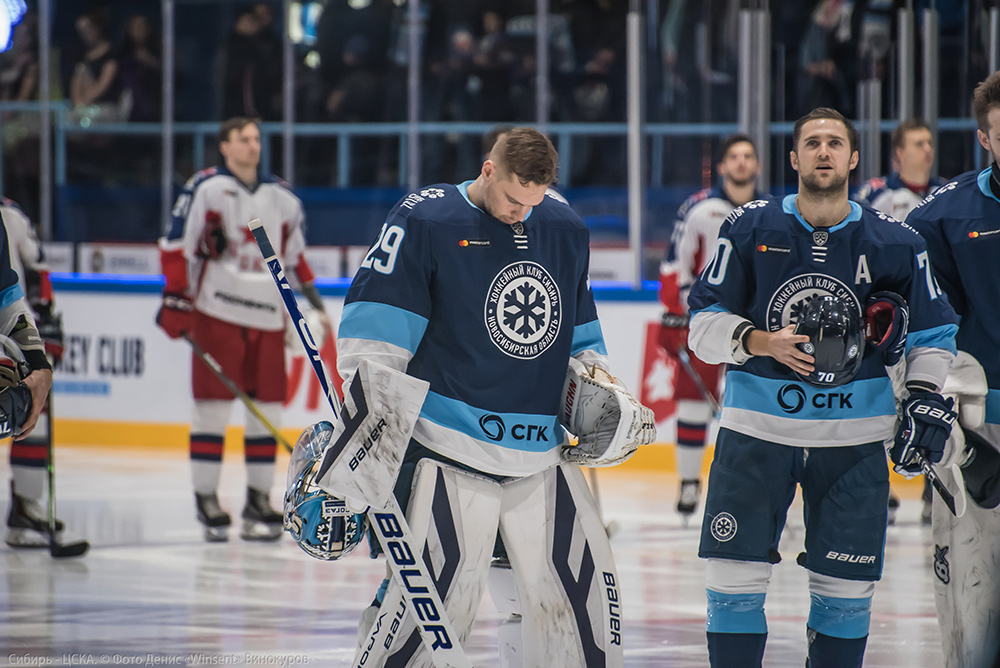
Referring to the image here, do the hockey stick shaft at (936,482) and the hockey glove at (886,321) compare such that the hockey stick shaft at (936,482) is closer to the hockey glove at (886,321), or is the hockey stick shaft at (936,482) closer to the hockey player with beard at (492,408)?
the hockey glove at (886,321)

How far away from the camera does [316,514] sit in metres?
2.63

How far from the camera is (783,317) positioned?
119 inches

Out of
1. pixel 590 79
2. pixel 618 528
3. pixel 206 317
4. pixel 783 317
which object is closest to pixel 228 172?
pixel 206 317

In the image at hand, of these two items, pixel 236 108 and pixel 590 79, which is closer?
pixel 590 79

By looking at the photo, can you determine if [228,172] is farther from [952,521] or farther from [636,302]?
[952,521]

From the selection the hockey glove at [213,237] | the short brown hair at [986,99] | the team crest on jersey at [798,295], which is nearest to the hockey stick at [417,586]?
the team crest on jersey at [798,295]

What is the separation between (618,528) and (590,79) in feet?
13.5

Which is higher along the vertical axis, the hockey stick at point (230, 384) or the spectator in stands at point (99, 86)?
the spectator in stands at point (99, 86)

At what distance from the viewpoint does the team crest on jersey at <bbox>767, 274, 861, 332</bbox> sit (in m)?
2.99

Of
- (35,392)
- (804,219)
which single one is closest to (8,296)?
(35,392)

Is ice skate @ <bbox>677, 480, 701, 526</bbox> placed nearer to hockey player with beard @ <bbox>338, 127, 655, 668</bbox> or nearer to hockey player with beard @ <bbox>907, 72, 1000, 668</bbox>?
hockey player with beard @ <bbox>907, 72, 1000, 668</bbox>

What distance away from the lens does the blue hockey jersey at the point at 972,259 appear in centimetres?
305

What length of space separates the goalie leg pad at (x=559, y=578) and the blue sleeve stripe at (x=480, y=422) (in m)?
0.09

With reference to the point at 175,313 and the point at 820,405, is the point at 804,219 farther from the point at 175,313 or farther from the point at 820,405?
the point at 175,313
